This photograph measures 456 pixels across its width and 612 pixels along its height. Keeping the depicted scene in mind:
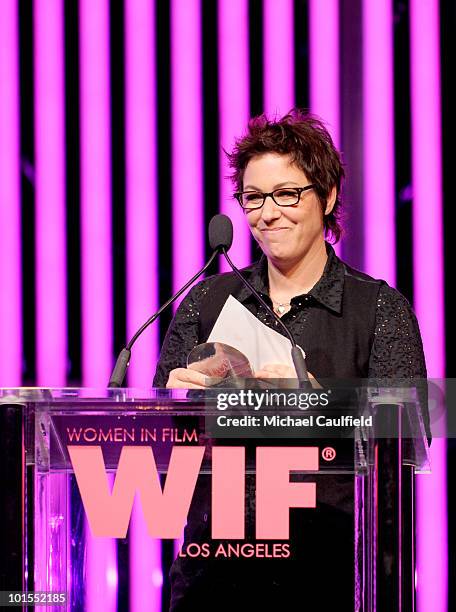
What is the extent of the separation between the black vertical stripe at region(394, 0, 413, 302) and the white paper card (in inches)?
49.8

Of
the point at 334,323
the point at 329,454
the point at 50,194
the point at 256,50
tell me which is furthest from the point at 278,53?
the point at 329,454

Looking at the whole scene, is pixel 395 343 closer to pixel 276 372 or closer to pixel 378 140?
pixel 276 372

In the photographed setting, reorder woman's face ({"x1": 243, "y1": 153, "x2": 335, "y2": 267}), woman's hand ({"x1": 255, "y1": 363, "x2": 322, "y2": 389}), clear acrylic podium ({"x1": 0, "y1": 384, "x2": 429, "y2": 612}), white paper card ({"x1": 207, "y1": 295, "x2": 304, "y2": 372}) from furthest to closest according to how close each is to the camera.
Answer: woman's face ({"x1": 243, "y1": 153, "x2": 335, "y2": 267}) < white paper card ({"x1": 207, "y1": 295, "x2": 304, "y2": 372}) < woman's hand ({"x1": 255, "y1": 363, "x2": 322, "y2": 389}) < clear acrylic podium ({"x1": 0, "y1": 384, "x2": 429, "y2": 612})

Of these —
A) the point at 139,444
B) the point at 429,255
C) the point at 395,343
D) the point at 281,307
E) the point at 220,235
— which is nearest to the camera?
the point at 139,444

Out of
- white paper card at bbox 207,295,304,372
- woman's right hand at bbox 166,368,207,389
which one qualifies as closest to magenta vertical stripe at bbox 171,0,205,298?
white paper card at bbox 207,295,304,372

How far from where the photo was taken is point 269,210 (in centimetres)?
203

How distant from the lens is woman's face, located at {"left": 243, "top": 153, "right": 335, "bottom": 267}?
203 cm

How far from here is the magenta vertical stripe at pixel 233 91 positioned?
299 centimetres

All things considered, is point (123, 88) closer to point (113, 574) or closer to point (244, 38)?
point (244, 38)

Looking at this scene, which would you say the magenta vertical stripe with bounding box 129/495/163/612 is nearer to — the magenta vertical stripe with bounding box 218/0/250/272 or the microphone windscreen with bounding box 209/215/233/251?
the microphone windscreen with bounding box 209/215/233/251

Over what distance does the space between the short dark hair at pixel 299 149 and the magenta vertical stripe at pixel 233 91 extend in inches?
32.2

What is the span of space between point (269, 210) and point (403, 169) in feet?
3.53

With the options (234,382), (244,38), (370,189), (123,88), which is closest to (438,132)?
(370,189)

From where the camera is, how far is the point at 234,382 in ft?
4.75
